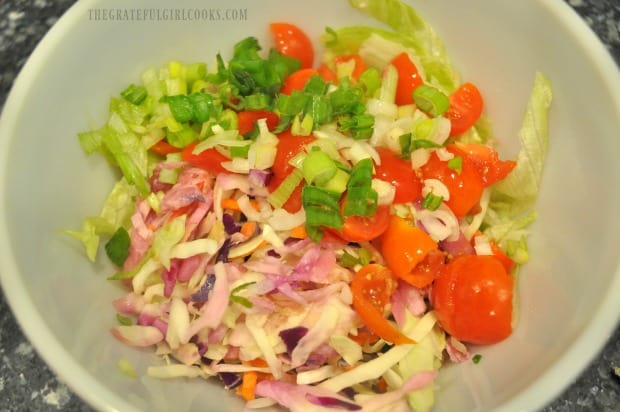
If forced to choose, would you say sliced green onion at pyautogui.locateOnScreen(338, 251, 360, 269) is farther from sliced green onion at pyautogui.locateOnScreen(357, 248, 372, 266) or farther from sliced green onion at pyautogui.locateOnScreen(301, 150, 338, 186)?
sliced green onion at pyautogui.locateOnScreen(301, 150, 338, 186)

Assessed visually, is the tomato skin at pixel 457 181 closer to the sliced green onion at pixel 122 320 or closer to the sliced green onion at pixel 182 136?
the sliced green onion at pixel 182 136

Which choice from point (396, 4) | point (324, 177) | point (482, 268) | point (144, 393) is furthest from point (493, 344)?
point (396, 4)

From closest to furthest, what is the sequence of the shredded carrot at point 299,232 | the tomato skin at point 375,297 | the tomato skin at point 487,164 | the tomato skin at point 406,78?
1. the tomato skin at point 375,297
2. the shredded carrot at point 299,232
3. the tomato skin at point 487,164
4. the tomato skin at point 406,78

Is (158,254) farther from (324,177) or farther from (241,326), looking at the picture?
(324,177)

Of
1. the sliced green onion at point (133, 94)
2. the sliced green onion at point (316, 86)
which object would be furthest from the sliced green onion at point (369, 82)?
the sliced green onion at point (133, 94)

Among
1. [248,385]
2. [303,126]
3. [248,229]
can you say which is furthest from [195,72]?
[248,385]

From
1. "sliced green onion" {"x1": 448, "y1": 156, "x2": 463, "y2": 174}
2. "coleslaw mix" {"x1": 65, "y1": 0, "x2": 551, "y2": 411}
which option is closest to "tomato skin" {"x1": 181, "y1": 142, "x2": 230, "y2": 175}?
"coleslaw mix" {"x1": 65, "y1": 0, "x2": 551, "y2": 411}
